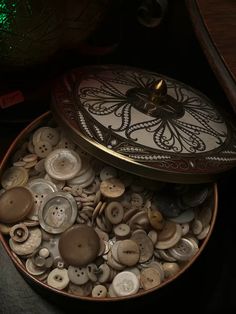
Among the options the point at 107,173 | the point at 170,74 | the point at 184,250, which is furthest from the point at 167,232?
the point at 170,74

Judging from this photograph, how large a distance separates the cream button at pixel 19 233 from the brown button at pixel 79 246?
0.19 ft

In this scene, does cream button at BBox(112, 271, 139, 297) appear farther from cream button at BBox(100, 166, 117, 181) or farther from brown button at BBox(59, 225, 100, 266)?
cream button at BBox(100, 166, 117, 181)

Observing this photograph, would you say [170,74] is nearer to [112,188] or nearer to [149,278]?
[112,188]

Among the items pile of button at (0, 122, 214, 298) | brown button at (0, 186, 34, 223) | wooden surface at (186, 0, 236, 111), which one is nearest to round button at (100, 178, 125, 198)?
pile of button at (0, 122, 214, 298)

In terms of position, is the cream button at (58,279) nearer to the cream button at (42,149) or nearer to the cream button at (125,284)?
the cream button at (125,284)

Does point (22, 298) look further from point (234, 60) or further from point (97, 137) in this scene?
point (234, 60)

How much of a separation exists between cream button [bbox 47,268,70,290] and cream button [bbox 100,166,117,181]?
0.54 feet

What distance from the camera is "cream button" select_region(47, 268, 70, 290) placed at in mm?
611

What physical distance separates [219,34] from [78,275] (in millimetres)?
458

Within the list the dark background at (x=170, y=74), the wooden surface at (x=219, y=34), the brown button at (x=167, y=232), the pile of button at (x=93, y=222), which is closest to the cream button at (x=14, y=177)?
the pile of button at (x=93, y=222)

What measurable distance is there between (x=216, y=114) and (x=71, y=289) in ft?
1.28

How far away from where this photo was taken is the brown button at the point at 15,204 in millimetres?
644

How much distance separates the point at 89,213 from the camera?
66cm

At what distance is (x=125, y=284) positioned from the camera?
62 cm
